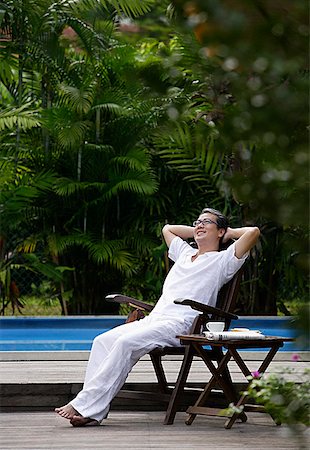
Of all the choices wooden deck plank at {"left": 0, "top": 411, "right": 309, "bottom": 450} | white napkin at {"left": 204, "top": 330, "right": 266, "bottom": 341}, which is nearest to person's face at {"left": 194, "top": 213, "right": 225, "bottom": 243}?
white napkin at {"left": 204, "top": 330, "right": 266, "bottom": 341}

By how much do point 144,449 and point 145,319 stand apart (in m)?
1.08

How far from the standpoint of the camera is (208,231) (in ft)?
16.4

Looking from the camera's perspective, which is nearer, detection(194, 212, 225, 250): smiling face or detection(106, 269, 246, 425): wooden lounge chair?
detection(106, 269, 246, 425): wooden lounge chair

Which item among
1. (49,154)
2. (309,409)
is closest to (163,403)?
(309,409)

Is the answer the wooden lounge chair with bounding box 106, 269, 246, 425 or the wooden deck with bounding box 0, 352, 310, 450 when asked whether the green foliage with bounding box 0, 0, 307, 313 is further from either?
the wooden lounge chair with bounding box 106, 269, 246, 425

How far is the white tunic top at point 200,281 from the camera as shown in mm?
4805

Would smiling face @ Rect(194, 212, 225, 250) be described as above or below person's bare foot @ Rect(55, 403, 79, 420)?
above

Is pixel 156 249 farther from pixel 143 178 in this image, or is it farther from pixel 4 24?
pixel 4 24

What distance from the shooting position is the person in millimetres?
4434

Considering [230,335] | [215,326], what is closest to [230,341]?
[230,335]

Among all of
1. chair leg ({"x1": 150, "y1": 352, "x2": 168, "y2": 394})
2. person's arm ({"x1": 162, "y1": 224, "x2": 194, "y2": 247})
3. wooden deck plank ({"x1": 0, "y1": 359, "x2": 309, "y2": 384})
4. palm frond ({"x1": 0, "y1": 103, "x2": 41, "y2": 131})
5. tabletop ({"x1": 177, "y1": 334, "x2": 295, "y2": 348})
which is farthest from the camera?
palm frond ({"x1": 0, "y1": 103, "x2": 41, "y2": 131})

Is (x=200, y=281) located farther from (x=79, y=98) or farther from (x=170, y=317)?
(x=79, y=98)

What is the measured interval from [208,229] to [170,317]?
54cm

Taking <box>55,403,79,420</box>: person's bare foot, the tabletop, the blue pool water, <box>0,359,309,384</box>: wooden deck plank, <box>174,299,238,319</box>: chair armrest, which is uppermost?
<box>174,299,238,319</box>: chair armrest
